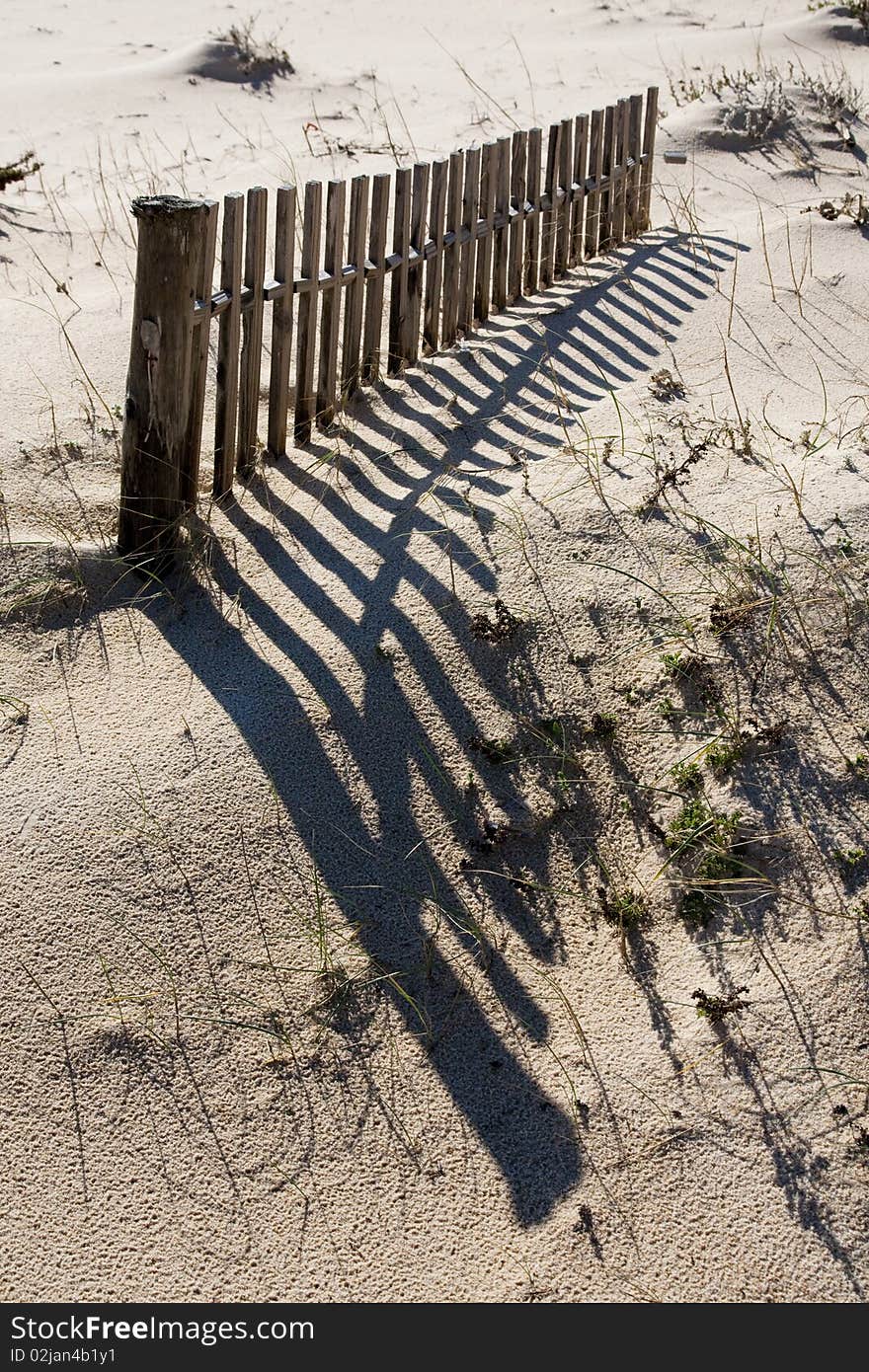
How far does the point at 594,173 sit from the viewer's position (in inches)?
261

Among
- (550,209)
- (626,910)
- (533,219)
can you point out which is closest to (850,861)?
(626,910)

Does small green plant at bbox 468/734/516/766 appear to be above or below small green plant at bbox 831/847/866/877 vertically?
above

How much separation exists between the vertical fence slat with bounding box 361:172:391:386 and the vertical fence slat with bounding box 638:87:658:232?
8.74ft

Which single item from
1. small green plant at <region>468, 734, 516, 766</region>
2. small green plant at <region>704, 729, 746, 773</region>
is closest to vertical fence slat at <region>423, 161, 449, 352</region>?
small green plant at <region>468, 734, 516, 766</region>

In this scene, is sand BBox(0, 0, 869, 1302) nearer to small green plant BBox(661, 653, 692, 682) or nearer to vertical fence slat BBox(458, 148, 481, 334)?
small green plant BBox(661, 653, 692, 682)

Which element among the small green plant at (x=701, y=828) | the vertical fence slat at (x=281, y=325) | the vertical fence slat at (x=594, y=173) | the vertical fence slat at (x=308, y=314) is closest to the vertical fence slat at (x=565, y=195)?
the vertical fence slat at (x=594, y=173)

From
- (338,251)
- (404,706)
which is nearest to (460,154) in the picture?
(338,251)

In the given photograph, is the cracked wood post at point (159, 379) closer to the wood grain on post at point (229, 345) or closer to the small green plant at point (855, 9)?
the wood grain on post at point (229, 345)

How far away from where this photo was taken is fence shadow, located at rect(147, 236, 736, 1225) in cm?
284

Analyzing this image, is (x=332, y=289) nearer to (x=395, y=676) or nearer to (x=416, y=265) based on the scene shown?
(x=416, y=265)

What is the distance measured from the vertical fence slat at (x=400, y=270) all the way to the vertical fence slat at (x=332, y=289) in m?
0.29

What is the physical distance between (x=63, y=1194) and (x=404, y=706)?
1.60 m

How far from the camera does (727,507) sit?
4051 mm

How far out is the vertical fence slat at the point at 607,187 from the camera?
657cm
